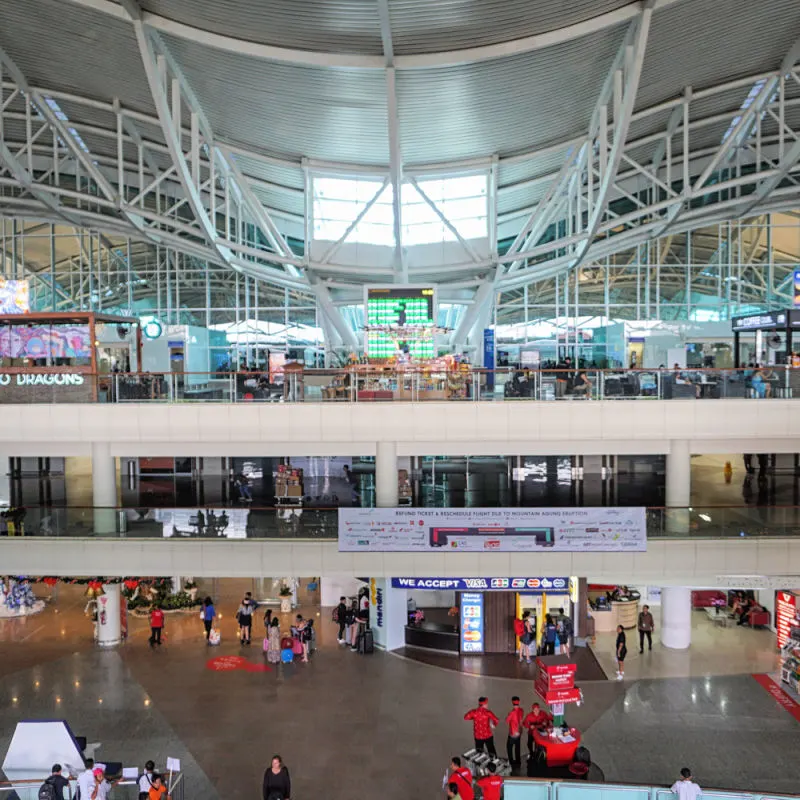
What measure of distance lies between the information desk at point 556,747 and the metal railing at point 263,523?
4893 mm

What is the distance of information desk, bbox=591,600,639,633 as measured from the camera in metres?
19.2

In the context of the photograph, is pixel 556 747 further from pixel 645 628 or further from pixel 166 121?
pixel 166 121

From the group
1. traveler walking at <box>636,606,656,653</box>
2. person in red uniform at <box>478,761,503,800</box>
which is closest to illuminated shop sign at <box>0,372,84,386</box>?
person in red uniform at <box>478,761,503,800</box>

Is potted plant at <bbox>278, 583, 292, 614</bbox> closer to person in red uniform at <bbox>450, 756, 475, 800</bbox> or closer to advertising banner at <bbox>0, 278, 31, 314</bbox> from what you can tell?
person in red uniform at <bbox>450, 756, 475, 800</bbox>

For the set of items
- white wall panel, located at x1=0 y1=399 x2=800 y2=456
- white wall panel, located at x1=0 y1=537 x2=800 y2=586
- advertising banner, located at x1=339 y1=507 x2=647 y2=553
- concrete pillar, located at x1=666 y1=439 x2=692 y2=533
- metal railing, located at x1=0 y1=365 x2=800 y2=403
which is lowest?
white wall panel, located at x1=0 y1=537 x2=800 y2=586

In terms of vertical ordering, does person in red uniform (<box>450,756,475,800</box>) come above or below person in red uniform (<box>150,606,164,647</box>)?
above

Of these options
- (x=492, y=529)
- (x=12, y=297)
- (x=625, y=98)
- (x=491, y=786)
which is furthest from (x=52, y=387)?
(x=625, y=98)

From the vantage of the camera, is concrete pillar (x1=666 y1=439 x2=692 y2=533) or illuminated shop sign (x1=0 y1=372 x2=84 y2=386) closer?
illuminated shop sign (x1=0 y1=372 x2=84 y2=386)

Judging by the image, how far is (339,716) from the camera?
14.0m

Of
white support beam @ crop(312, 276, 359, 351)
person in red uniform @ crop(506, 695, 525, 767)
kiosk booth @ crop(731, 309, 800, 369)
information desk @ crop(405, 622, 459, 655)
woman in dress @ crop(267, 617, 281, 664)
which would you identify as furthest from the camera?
white support beam @ crop(312, 276, 359, 351)

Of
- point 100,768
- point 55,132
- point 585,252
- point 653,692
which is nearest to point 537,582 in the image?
point 653,692

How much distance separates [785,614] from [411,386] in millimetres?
10003

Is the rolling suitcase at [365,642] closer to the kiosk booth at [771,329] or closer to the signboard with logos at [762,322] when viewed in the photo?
the kiosk booth at [771,329]

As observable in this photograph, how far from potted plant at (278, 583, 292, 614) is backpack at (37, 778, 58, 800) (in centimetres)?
1060
